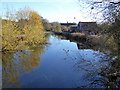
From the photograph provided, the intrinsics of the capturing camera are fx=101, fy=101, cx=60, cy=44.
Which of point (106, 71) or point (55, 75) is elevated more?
point (106, 71)

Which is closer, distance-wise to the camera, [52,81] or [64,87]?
[64,87]

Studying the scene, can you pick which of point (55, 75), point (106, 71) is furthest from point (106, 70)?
point (55, 75)

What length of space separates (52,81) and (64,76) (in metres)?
0.69

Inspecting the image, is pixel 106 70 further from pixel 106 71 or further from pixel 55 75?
pixel 55 75

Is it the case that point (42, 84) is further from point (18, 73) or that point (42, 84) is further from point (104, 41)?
point (104, 41)

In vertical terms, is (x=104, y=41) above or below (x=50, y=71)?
above

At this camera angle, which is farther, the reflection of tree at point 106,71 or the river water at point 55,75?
the river water at point 55,75

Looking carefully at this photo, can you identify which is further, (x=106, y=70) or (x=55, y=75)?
(x=55, y=75)

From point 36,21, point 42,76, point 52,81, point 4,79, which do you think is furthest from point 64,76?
point 36,21

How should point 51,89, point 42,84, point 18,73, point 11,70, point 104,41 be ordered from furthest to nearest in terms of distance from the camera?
point 11,70
point 18,73
point 42,84
point 51,89
point 104,41

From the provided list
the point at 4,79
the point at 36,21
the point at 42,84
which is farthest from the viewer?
the point at 36,21

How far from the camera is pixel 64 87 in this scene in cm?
405

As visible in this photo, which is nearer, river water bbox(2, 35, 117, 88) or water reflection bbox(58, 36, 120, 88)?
water reflection bbox(58, 36, 120, 88)

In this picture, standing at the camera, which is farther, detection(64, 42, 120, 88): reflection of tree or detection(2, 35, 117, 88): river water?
detection(2, 35, 117, 88): river water
